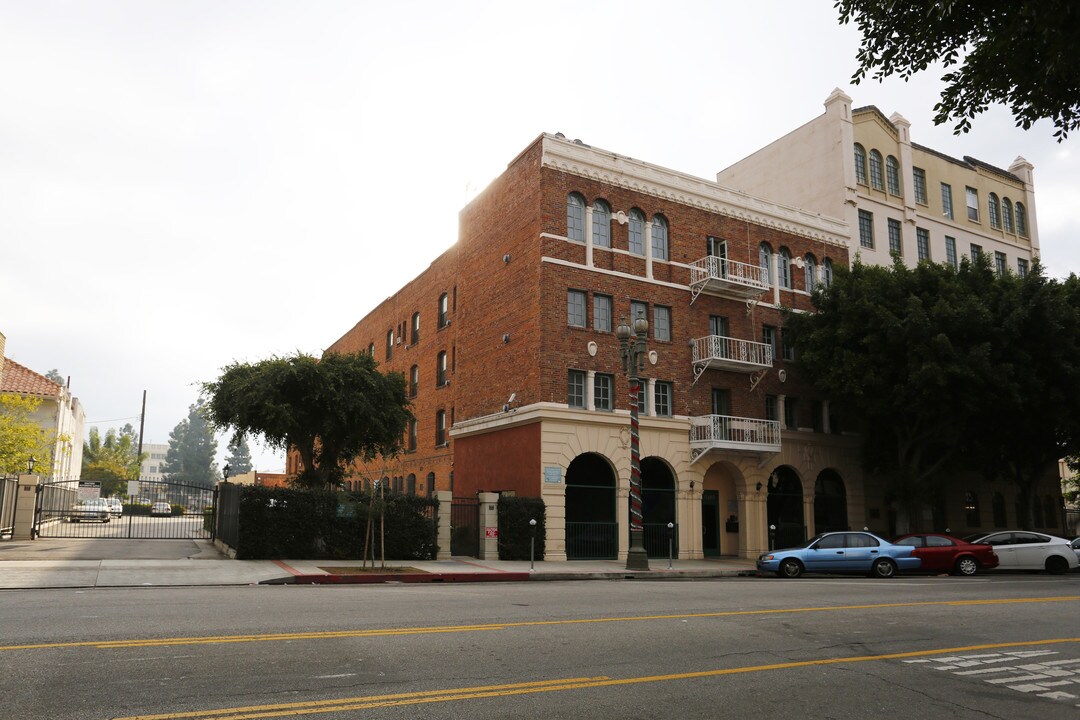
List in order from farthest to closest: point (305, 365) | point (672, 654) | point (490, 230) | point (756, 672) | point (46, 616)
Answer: point (490, 230) → point (305, 365) → point (46, 616) → point (672, 654) → point (756, 672)

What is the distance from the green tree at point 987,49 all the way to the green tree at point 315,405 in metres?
23.1

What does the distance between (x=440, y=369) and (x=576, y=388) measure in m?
12.4

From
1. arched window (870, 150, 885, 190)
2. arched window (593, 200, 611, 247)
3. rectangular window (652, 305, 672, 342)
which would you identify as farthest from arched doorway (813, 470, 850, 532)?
arched window (870, 150, 885, 190)

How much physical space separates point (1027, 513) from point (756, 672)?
112 feet

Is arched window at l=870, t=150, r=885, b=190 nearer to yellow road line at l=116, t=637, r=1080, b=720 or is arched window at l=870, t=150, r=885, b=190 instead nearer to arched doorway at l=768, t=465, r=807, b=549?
arched doorway at l=768, t=465, r=807, b=549

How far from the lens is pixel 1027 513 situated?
3606cm

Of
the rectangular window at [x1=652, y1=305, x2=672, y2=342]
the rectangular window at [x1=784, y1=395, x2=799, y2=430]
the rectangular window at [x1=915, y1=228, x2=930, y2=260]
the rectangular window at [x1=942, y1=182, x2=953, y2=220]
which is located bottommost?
the rectangular window at [x1=784, y1=395, x2=799, y2=430]

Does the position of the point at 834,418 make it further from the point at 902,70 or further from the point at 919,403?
the point at 902,70

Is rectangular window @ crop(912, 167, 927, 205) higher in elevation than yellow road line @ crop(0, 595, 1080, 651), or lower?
higher

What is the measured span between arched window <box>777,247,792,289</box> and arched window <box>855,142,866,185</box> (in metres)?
6.73

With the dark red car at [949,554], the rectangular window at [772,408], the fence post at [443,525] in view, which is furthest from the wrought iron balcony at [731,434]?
the fence post at [443,525]

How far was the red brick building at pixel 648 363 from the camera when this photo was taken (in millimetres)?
27938

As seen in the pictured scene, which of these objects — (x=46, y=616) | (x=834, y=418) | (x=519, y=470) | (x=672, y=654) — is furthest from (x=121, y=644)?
(x=834, y=418)

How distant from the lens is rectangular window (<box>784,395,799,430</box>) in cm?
3325
